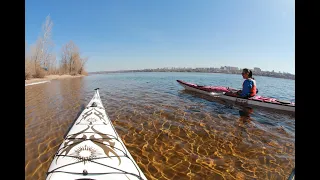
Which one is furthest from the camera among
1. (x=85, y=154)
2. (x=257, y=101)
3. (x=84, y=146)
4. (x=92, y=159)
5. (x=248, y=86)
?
(x=248, y=86)

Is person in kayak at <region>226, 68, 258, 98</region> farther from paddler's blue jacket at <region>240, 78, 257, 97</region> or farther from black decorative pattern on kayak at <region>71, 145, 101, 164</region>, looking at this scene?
black decorative pattern on kayak at <region>71, 145, 101, 164</region>

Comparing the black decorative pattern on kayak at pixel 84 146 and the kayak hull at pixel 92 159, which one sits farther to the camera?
the black decorative pattern on kayak at pixel 84 146

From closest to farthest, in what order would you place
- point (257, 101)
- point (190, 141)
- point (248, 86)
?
point (190, 141)
point (257, 101)
point (248, 86)

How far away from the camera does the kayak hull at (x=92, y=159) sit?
2391 mm

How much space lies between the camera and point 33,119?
664cm

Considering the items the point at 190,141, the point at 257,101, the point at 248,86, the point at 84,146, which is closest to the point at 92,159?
the point at 84,146

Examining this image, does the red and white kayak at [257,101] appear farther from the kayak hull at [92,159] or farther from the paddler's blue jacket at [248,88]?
the kayak hull at [92,159]

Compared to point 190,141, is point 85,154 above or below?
above

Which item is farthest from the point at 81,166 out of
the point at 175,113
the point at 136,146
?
the point at 175,113

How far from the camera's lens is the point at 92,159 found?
106 inches

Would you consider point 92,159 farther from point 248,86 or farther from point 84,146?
point 248,86

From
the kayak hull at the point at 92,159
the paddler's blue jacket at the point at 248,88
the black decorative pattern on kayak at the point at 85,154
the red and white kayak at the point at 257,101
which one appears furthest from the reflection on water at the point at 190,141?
the paddler's blue jacket at the point at 248,88

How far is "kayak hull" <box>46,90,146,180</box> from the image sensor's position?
7.84ft
